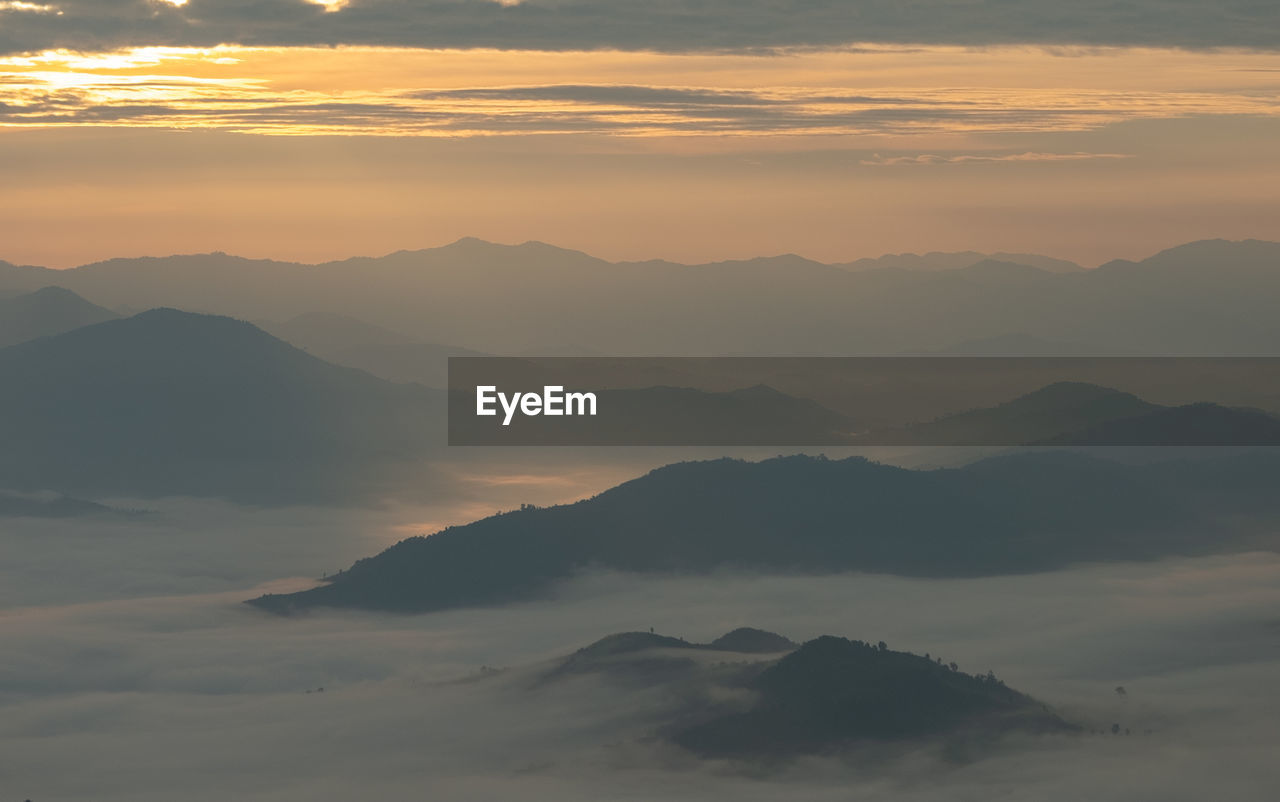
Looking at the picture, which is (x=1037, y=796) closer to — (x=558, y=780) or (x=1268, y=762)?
(x=1268, y=762)

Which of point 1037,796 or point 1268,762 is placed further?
point 1268,762

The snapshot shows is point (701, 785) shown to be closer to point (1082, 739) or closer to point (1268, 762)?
point (1082, 739)

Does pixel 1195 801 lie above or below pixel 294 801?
above

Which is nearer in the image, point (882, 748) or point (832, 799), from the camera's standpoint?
point (832, 799)

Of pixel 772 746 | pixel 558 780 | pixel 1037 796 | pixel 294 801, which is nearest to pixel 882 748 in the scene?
pixel 772 746

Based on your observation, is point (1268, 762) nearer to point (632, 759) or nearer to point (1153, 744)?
point (1153, 744)

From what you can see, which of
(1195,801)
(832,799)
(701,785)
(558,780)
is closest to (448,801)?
(558,780)

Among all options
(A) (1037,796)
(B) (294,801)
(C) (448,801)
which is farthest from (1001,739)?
(B) (294,801)
